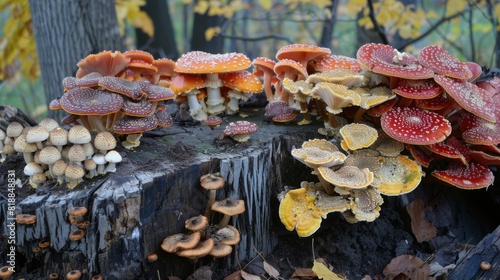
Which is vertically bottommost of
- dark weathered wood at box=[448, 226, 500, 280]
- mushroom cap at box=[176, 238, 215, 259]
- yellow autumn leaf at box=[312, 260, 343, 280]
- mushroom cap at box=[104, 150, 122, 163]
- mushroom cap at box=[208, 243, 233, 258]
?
yellow autumn leaf at box=[312, 260, 343, 280]

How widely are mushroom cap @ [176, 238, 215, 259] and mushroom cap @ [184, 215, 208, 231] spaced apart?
0.41 feet

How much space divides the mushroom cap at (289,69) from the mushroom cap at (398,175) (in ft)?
4.18

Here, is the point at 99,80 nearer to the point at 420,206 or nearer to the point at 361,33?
the point at 420,206

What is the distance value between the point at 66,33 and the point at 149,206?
416 cm

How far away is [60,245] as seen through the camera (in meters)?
3.31

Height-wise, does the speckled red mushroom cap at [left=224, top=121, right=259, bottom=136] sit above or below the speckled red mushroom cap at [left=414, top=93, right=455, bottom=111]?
below

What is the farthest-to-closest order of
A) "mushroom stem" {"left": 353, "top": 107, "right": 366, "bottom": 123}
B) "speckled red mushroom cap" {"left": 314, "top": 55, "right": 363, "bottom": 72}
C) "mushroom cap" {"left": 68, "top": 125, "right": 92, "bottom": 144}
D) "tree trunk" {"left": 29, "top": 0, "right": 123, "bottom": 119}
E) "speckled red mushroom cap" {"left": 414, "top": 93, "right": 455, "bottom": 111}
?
"tree trunk" {"left": 29, "top": 0, "right": 123, "bottom": 119} → "speckled red mushroom cap" {"left": 314, "top": 55, "right": 363, "bottom": 72} → "mushroom stem" {"left": 353, "top": 107, "right": 366, "bottom": 123} → "speckled red mushroom cap" {"left": 414, "top": 93, "right": 455, "bottom": 111} → "mushroom cap" {"left": 68, "top": 125, "right": 92, "bottom": 144}

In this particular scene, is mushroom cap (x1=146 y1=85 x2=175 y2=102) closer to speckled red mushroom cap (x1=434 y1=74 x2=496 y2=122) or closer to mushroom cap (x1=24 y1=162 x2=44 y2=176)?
mushroom cap (x1=24 y1=162 x2=44 y2=176)

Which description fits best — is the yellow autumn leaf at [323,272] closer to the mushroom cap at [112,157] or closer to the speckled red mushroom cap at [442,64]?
the mushroom cap at [112,157]

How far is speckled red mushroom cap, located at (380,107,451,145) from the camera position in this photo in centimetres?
368

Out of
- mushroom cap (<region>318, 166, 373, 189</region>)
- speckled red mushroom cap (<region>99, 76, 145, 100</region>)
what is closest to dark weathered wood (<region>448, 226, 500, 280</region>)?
mushroom cap (<region>318, 166, 373, 189</region>)

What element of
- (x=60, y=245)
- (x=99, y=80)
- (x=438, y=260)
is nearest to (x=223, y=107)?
(x=99, y=80)

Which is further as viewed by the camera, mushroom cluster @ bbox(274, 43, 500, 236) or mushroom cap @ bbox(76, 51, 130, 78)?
mushroom cap @ bbox(76, 51, 130, 78)

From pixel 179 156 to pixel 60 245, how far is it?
3.96 feet
